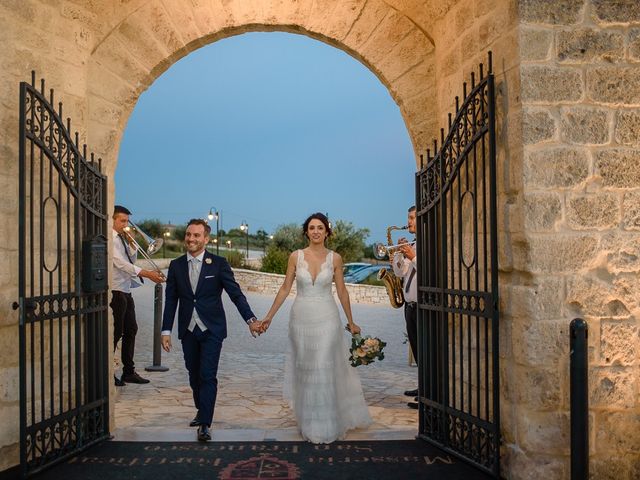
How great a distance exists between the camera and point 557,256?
4086 mm

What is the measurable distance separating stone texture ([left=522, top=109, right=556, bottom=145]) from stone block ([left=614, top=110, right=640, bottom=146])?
0.44 m

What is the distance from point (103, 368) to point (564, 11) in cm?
405

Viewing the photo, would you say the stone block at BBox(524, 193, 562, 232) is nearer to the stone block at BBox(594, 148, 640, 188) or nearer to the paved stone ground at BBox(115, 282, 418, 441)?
the stone block at BBox(594, 148, 640, 188)

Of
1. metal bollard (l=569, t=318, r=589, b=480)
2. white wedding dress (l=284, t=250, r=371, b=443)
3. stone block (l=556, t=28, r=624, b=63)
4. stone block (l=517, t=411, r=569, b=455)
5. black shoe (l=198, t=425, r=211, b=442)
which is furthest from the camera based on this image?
white wedding dress (l=284, t=250, r=371, b=443)

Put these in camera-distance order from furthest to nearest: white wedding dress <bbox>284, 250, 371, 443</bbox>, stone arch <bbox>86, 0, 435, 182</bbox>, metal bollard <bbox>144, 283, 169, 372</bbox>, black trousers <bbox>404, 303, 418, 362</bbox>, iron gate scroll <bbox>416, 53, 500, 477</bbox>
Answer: metal bollard <bbox>144, 283, 169, 372</bbox> → black trousers <bbox>404, 303, 418, 362</bbox> → stone arch <bbox>86, 0, 435, 182</bbox> → white wedding dress <bbox>284, 250, 371, 443</bbox> → iron gate scroll <bbox>416, 53, 500, 477</bbox>

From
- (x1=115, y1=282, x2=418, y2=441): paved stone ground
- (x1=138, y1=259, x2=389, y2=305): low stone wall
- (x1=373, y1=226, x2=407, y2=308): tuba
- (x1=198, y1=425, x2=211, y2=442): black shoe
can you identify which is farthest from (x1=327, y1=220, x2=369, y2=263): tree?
(x1=198, y1=425, x2=211, y2=442): black shoe

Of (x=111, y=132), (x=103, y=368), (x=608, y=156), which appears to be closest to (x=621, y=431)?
(x=608, y=156)

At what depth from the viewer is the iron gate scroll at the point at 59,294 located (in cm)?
446

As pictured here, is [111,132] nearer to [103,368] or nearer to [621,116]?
[103,368]

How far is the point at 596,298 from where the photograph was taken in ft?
13.4

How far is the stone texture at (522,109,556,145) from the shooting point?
4086mm

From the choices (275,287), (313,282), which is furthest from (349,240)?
(313,282)

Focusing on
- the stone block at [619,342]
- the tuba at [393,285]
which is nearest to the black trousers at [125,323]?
the tuba at [393,285]

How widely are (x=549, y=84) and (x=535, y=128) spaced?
29 cm
